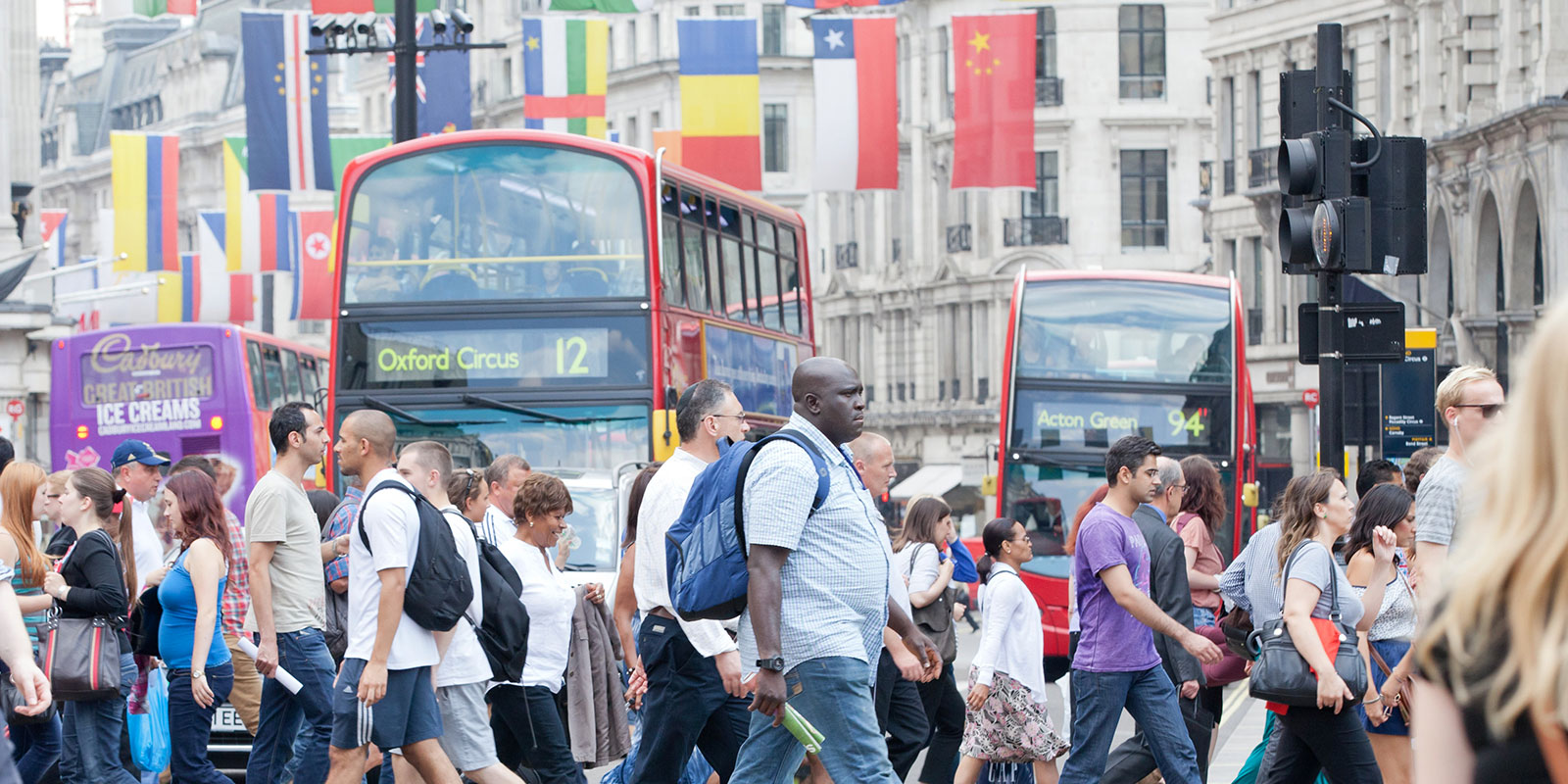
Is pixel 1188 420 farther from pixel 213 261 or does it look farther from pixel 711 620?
pixel 213 261

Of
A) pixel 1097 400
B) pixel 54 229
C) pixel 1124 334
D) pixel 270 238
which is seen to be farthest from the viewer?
pixel 54 229

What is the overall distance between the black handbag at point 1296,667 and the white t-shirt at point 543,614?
2889 mm

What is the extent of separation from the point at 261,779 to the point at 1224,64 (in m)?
39.8

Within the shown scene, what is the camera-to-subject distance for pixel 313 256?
38938mm

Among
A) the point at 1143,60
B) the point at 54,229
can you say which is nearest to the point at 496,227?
the point at 54,229

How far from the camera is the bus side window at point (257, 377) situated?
85.9ft

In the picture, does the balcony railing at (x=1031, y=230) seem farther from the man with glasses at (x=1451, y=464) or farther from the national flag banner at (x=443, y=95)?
the man with glasses at (x=1451, y=464)

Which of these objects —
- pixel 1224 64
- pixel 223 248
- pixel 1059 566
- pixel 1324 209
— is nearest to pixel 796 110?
pixel 1224 64

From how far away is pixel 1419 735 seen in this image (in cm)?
266

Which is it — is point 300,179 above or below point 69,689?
above

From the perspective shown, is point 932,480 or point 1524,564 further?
point 932,480

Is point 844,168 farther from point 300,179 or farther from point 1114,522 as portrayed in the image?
point 1114,522

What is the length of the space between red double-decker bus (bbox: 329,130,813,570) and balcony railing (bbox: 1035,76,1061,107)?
4060cm

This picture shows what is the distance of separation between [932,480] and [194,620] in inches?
1883
